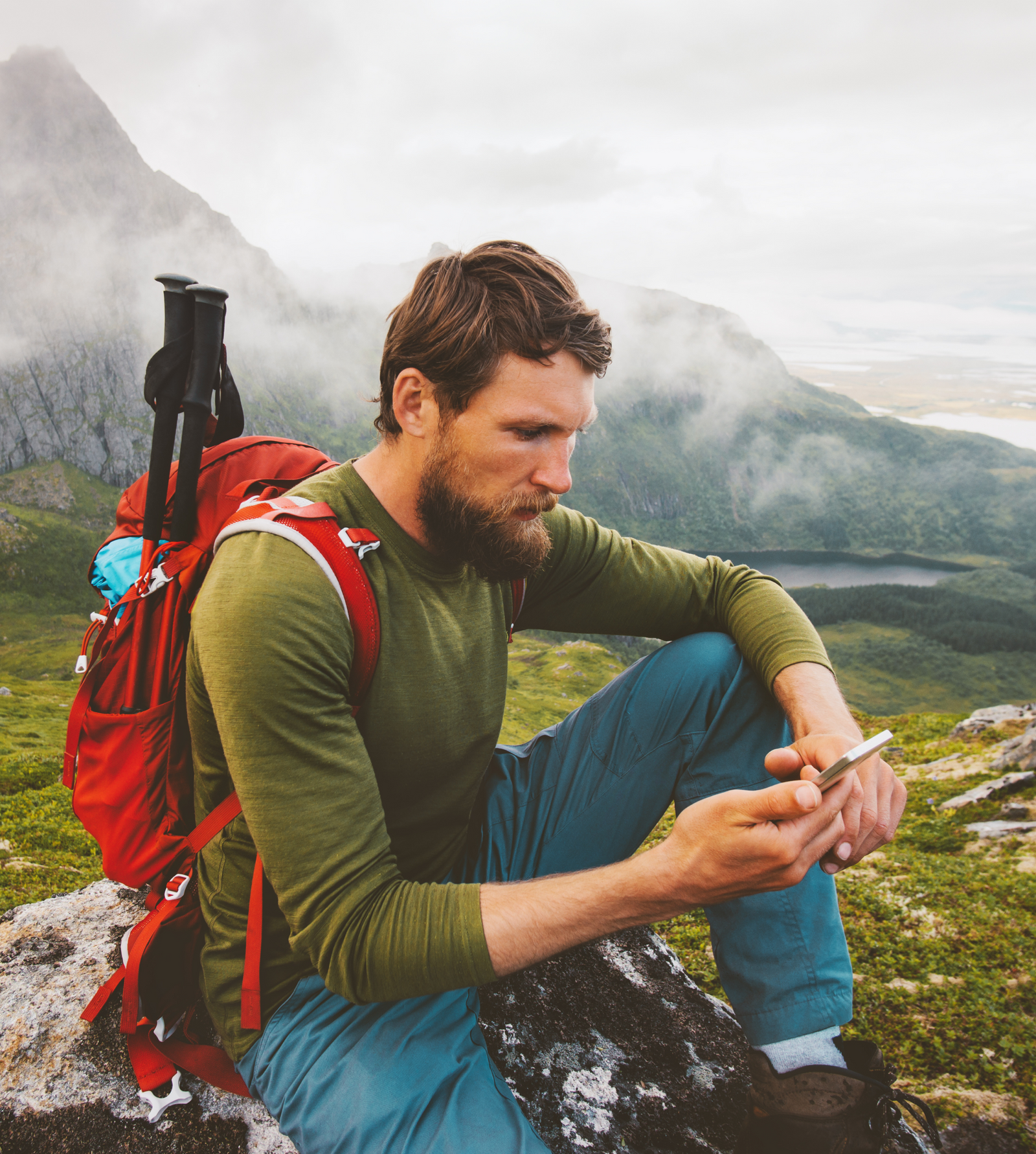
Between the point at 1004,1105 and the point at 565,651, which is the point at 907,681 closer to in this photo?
the point at 565,651

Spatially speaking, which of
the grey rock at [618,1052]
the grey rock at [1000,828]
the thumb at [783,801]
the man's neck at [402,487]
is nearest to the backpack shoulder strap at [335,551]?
the man's neck at [402,487]

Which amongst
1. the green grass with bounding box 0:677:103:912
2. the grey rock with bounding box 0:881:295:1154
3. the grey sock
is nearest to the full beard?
the grey sock

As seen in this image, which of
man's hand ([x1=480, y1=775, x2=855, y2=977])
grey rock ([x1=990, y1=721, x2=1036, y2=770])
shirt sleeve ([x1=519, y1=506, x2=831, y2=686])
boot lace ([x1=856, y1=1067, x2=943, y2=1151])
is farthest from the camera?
grey rock ([x1=990, y1=721, x2=1036, y2=770])

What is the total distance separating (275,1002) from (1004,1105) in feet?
17.1

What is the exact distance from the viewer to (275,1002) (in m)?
3.44

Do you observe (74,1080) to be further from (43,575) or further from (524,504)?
(43,575)

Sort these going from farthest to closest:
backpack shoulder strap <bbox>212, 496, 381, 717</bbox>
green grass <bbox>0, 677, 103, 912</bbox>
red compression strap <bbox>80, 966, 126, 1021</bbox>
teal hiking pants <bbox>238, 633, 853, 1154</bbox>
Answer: green grass <bbox>0, 677, 103, 912</bbox> < red compression strap <bbox>80, 966, 126, 1021</bbox> < backpack shoulder strap <bbox>212, 496, 381, 717</bbox> < teal hiking pants <bbox>238, 633, 853, 1154</bbox>

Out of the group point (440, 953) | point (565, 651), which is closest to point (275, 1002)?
point (440, 953)

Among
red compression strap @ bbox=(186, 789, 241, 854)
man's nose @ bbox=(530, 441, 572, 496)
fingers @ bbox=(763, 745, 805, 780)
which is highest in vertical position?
man's nose @ bbox=(530, 441, 572, 496)

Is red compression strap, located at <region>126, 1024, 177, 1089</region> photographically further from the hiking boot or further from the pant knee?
the pant knee

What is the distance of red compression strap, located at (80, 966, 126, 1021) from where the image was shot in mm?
4020

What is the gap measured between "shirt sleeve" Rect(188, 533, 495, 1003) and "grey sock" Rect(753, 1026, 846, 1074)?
5.20 feet

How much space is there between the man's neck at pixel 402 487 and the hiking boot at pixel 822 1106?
10.4 feet

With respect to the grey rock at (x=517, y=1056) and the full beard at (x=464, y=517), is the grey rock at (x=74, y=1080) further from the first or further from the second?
the full beard at (x=464, y=517)
